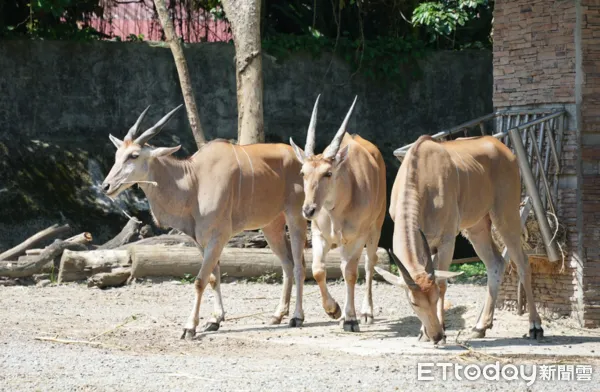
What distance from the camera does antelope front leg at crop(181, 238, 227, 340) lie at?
917 centimetres

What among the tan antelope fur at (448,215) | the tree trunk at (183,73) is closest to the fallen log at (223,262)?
the tree trunk at (183,73)

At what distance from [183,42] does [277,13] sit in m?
2.06

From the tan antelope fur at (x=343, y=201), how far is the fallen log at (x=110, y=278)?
3018 mm

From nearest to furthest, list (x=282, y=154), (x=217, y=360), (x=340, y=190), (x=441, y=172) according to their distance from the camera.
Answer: (x=217, y=360) → (x=441, y=172) → (x=340, y=190) → (x=282, y=154)

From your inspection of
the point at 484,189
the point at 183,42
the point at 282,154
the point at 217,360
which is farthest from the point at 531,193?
the point at 183,42

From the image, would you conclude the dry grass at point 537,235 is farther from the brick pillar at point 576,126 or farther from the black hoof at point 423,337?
the black hoof at point 423,337

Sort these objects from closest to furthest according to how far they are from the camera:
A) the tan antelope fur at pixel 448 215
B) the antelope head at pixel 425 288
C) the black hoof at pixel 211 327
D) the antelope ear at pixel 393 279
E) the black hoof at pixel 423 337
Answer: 1. the antelope head at pixel 425 288
2. the antelope ear at pixel 393 279
3. the tan antelope fur at pixel 448 215
4. the black hoof at pixel 423 337
5. the black hoof at pixel 211 327

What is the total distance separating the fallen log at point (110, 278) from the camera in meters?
12.0

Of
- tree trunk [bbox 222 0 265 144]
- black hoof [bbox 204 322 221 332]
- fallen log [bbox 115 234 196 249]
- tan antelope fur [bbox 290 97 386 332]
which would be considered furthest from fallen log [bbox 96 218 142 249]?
tan antelope fur [bbox 290 97 386 332]

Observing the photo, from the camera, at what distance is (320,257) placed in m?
9.84

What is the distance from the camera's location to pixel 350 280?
970 cm

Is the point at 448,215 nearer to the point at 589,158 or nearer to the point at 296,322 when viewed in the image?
the point at 589,158

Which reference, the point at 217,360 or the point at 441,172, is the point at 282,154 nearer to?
the point at 441,172

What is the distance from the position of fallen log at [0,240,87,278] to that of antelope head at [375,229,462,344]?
535cm
